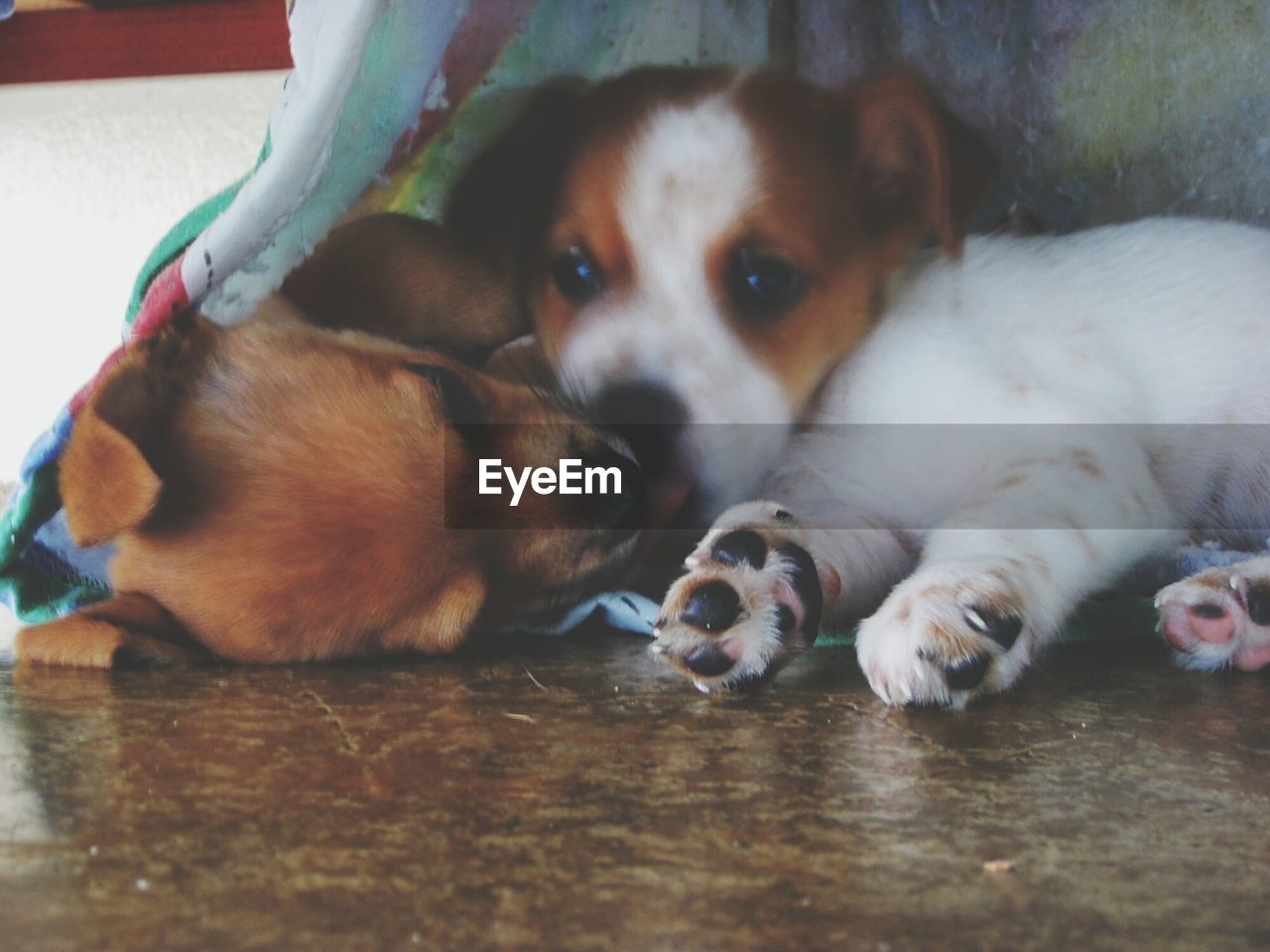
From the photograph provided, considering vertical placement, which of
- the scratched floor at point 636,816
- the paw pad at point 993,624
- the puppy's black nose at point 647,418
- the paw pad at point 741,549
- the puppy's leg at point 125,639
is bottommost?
the scratched floor at point 636,816

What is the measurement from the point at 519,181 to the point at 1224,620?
1049 mm

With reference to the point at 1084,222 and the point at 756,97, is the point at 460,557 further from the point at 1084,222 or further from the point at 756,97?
the point at 1084,222

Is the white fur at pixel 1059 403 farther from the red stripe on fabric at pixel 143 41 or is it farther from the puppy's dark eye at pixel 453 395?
the red stripe on fabric at pixel 143 41

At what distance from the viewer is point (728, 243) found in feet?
4.83

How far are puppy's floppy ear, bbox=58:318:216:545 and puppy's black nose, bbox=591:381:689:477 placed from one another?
1.66ft

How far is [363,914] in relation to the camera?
65 centimetres

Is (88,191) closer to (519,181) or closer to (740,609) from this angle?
(519,181)

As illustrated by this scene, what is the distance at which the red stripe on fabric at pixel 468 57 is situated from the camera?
1612 mm

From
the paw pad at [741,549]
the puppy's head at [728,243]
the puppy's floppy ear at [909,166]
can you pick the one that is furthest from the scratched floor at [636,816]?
the puppy's floppy ear at [909,166]

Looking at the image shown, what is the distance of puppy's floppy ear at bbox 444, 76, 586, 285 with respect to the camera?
1607 mm

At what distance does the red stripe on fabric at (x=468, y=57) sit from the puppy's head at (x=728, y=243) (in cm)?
19

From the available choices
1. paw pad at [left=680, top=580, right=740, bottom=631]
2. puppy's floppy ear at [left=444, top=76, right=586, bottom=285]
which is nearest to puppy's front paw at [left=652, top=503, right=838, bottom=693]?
paw pad at [left=680, top=580, right=740, bottom=631]

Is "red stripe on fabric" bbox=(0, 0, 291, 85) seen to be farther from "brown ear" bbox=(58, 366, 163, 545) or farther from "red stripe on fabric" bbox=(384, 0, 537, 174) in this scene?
"brown ear" bbox=(58, 366, 163, 545)

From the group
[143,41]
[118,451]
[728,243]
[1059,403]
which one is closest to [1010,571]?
[1059,403]
